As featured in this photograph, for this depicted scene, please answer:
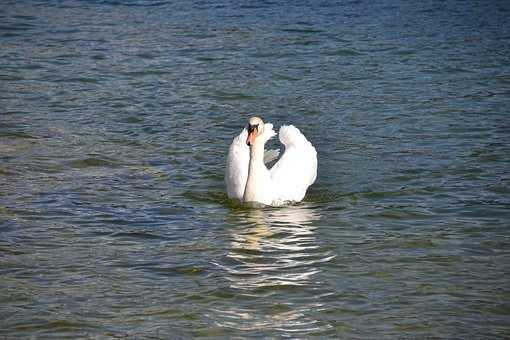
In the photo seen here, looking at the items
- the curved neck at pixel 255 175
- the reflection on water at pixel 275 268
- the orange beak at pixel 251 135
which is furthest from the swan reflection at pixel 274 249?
the orange beak at pixel 251 135

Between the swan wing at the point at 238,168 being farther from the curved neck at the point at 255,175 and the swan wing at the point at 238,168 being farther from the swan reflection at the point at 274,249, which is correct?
the swan reflection at the point at 274,249

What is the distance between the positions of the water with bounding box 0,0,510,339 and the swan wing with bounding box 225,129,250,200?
167 millimetres

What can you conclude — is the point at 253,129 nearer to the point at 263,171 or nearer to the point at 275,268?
the point at 263,171

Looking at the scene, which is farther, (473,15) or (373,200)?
(473,15)

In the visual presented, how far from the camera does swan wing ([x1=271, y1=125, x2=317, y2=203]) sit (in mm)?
10500

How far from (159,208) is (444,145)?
3.75 m

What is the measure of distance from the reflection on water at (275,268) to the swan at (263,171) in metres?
0.16

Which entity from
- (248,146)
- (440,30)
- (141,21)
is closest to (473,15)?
(440,30)

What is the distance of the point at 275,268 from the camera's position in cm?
855

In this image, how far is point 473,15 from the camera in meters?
20.1

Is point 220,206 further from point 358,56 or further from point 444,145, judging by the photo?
point 358,56

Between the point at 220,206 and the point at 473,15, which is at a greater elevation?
the point at 473,15

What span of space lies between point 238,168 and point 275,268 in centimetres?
230

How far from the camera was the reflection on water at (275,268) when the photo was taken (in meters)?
7.56
